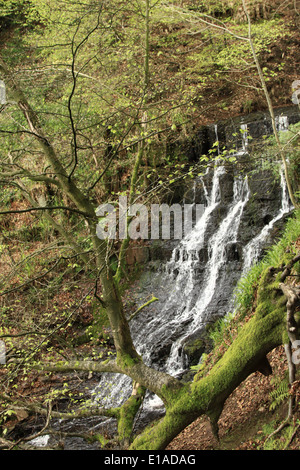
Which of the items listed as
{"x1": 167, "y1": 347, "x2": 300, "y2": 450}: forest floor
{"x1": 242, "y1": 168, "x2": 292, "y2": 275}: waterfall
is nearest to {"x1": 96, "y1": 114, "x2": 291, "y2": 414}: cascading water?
{"x1": 242, "y1": 168, "x2": 292, "y2": 275}: waterfall

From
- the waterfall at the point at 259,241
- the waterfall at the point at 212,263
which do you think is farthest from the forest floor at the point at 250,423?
the waterfall at the point at 259,241

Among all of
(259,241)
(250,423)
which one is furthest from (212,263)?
(250,423)

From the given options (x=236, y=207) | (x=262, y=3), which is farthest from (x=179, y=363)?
(x=262, y=3)

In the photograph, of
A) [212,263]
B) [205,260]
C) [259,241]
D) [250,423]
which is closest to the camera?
[250,423]

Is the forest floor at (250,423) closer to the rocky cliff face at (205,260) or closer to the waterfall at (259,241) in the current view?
the rocky cliff face at (205,260)

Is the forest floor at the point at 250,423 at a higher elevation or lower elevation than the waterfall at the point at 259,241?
lower

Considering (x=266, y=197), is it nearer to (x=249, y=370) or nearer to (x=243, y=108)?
(x=243, y=108)

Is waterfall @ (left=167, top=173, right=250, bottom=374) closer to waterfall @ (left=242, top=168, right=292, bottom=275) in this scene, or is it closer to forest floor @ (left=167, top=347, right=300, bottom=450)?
waterfall @ (left=242, top=168, right=292, bottom=275)

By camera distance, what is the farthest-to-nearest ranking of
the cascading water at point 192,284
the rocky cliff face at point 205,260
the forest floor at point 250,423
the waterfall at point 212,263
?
the rocky cliff face at point 205,260 → the cascading water at point 192,284 → the waterfall at point 212,263 → the forest floor at point 250,423

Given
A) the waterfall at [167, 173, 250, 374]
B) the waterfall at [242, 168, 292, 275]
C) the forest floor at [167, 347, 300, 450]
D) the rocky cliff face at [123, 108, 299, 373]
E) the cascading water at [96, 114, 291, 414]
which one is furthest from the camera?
the waterfall at [242, 168, 292, 275]

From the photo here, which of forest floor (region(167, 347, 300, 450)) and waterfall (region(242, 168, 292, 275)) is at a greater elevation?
waterfall (region(242, 168, 292, 275))

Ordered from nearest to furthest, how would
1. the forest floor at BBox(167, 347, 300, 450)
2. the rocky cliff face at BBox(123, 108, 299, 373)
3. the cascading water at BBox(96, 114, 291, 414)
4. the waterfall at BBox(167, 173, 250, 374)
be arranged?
the forest floor at BBox(167, 347, 300, 450), the waterfall at BBox(167, 173, 250, 374), the cascading water at BBox(96, 114, 291, 414), the rocky cliff face at BBox(123, 108, 299, 373)

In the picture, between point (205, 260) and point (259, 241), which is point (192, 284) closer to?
point (205, 260)
